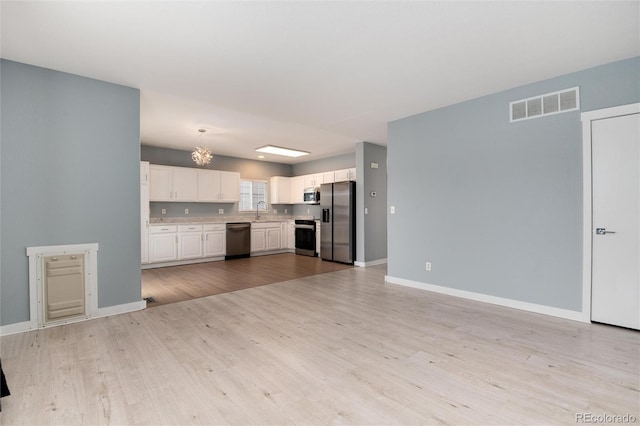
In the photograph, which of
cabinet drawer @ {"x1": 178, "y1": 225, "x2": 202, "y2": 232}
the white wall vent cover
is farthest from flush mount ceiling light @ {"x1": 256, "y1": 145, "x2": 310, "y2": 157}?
the white wall vent cover

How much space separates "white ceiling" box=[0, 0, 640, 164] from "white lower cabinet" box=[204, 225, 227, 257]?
3.35 meters

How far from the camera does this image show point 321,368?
7.46ft

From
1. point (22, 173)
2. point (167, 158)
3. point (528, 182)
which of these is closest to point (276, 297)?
point (22, 173)

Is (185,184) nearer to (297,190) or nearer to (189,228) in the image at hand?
(189,228)

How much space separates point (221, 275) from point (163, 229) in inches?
69.4

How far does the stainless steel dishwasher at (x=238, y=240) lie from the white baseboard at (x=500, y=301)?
12.9 feet

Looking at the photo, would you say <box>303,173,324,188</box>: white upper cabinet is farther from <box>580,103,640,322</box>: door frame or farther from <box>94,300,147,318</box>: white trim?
<box>580,103,640,322</box>: door frame

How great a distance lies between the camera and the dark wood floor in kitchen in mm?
4391

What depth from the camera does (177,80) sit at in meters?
3.35

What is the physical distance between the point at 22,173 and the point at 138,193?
3.29 ft

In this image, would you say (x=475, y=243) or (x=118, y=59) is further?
(x=475, y=243)

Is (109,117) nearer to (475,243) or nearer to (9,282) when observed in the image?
(9,282)

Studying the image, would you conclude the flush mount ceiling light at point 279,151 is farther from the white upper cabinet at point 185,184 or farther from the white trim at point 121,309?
the white trim at point 121,309

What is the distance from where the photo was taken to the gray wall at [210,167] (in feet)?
22.7
